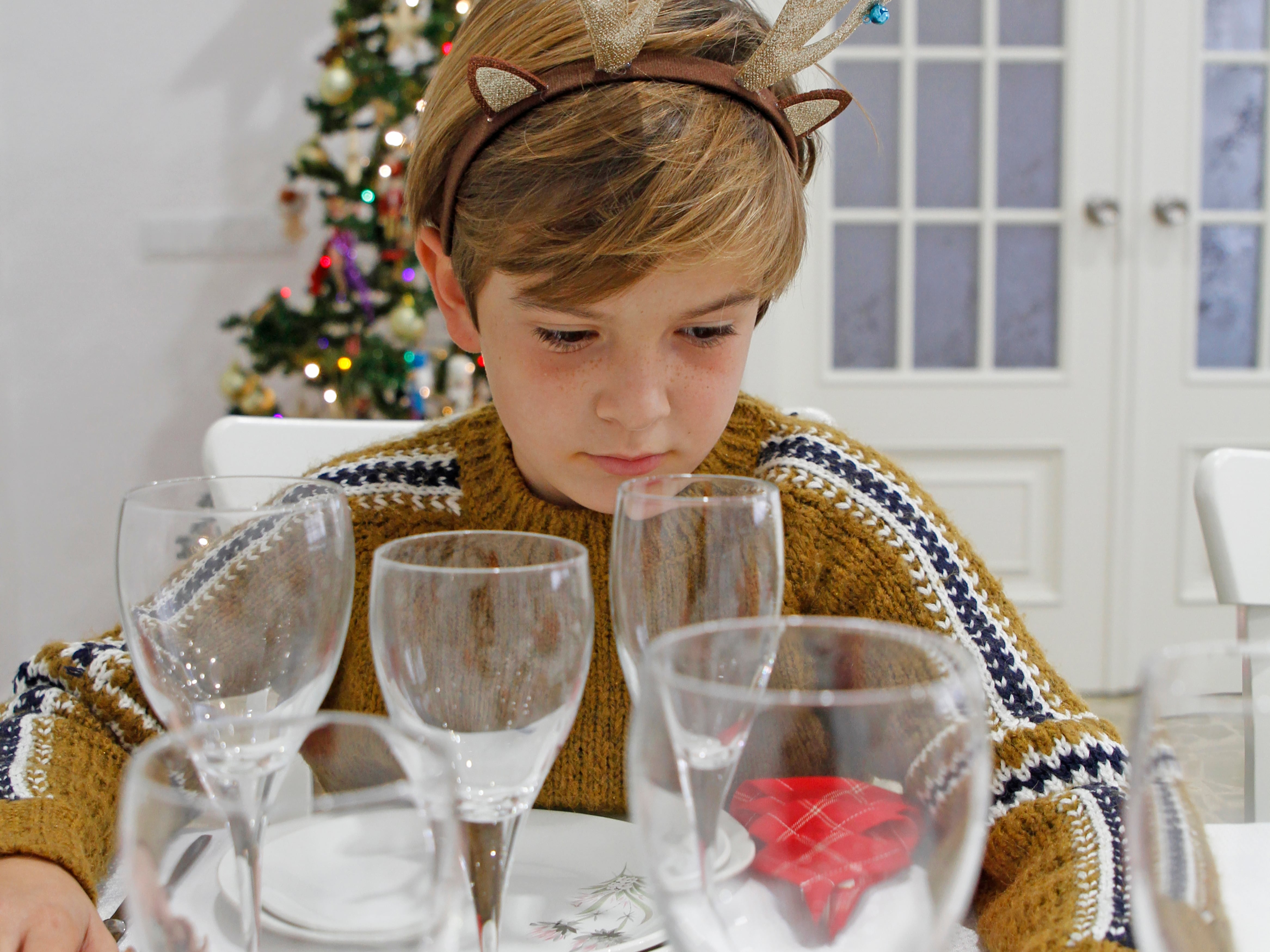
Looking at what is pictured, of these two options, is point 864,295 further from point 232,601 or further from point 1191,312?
point 232,601

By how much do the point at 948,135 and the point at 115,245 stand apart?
215 centimetres

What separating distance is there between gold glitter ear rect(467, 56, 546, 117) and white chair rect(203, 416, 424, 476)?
41 centimetres

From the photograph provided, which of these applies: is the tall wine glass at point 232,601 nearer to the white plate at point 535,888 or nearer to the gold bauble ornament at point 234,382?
the white plate at point 535,888

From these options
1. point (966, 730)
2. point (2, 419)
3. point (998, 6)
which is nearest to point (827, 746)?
point (966, 730)

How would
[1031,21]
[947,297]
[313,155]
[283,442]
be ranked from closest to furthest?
[283,442] → [313,155] → [1031,21] → [947,297]

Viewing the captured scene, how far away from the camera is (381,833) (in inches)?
9.9

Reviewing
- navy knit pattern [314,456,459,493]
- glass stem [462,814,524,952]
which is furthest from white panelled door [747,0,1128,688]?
glass stem [462,814,524,952]

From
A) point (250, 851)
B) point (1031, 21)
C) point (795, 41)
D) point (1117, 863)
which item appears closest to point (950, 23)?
point (1031, 21)

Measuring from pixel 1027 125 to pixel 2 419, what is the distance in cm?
275

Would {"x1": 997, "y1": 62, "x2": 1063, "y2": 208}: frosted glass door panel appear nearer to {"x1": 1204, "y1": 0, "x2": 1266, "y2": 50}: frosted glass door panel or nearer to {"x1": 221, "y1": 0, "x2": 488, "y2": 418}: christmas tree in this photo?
{"x1": 1204, "y1": 0, "x2": 1266, "y2": 50}: frosted glass door panel

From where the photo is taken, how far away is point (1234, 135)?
269cm

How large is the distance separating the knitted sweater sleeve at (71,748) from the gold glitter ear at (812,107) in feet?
1.95

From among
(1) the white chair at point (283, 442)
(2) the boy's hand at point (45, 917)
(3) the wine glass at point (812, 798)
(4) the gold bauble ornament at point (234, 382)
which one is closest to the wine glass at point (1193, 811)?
(3) the wine glass at point (812, 798)

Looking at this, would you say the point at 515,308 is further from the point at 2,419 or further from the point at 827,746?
the point at 2,419
